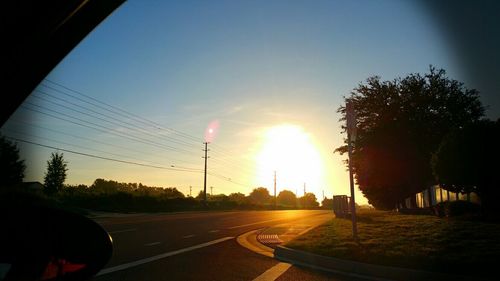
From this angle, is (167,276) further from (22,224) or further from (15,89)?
(22,224)

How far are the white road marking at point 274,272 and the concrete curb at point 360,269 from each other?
45 centimetres

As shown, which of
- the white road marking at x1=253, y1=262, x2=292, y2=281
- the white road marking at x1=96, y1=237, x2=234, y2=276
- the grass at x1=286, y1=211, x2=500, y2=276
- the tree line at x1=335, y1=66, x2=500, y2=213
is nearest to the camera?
the white road marking at x1=253, y1=262, x2=292, y2=281

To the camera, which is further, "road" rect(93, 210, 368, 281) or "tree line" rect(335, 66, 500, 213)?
"tree line" rect(335, 66, 500, 213)

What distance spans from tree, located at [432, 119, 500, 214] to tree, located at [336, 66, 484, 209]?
1623cm

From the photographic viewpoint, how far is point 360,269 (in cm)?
1020

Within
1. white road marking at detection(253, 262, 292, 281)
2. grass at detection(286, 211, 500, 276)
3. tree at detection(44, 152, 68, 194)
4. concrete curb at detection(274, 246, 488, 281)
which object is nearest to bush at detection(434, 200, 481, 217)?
grass at detection(286, 211, 500, 276)

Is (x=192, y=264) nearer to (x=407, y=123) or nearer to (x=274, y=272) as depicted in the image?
(x=274, y=272)

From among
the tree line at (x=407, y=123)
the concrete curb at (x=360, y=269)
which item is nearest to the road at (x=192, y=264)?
the concrete curb at (x=360, y=269)

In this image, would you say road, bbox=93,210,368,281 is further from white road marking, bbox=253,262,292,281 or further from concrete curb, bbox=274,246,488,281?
concrete curb, bbox=274,246,488,281

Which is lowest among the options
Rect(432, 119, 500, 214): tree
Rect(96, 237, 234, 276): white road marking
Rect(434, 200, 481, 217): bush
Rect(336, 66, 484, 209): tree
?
Rect(96, 237, 234, 276): white road marking

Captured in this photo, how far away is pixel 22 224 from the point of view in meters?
2.32

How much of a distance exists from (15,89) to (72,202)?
169 feet

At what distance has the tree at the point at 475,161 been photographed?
21.5 metres

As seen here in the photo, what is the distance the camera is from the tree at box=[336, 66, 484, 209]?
39281 mm
